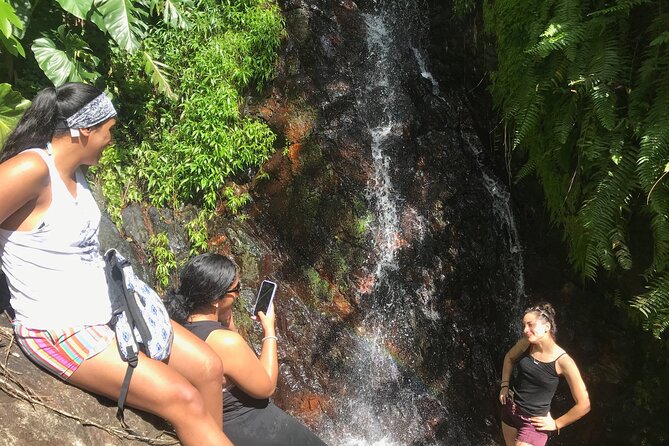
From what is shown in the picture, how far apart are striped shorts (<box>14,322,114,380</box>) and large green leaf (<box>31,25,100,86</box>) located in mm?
3568

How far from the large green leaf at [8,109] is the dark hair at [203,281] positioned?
104 inches

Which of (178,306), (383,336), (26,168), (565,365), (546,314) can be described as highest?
(26,168)

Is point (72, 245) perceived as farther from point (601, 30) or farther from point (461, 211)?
point (461, 211)

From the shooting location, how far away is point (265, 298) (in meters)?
3.15

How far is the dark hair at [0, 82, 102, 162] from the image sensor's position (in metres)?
2.38

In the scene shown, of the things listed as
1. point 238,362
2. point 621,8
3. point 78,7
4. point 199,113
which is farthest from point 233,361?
point 199,113

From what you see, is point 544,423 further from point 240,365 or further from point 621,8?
point 621,8

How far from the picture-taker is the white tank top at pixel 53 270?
2336 mm

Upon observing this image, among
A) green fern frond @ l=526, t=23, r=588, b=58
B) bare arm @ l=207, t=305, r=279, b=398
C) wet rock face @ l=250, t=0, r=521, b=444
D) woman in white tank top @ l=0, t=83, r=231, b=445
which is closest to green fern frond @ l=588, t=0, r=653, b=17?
green fern frond @ l=526, t=23, r=588, b=58

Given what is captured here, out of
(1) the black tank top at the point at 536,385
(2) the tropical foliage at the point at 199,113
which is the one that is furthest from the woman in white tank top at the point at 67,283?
(2) the tropical foliage at the point at 199,113

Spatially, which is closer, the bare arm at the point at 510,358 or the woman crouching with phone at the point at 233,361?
the woman crouching with phone at the point at 233,361

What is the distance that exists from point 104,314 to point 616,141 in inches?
141

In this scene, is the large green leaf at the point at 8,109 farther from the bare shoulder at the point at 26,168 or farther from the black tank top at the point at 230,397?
the black tank top at the point at 230,397

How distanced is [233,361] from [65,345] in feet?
2.24
